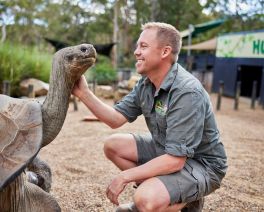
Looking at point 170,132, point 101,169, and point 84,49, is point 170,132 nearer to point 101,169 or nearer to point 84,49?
point 84,49

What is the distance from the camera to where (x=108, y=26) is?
1078 inches

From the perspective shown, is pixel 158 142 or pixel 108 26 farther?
pixel 108 26

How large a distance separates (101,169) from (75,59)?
78.7 inches

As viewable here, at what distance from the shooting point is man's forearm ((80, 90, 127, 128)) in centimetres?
226

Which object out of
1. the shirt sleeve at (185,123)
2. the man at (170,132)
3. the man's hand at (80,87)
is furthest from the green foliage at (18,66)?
the shirt sleeve at (185,123)

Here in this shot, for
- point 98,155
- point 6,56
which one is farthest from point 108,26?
point 98,155

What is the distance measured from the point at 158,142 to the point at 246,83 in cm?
1142

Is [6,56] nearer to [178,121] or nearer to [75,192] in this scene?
[75,192]

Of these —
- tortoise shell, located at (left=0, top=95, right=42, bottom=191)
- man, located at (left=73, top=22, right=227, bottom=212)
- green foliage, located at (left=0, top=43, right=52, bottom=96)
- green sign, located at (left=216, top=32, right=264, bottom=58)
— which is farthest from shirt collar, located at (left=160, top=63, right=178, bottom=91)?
green sign, located at (left=216, top=32, right=264, bottom=58)

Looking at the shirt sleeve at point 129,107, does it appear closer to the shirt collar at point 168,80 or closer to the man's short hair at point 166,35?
the shirt collar at point 168,80

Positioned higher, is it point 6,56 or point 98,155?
point 6,56

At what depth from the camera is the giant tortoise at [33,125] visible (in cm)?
171

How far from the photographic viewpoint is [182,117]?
6.40ft

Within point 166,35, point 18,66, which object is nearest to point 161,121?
point 166,35
